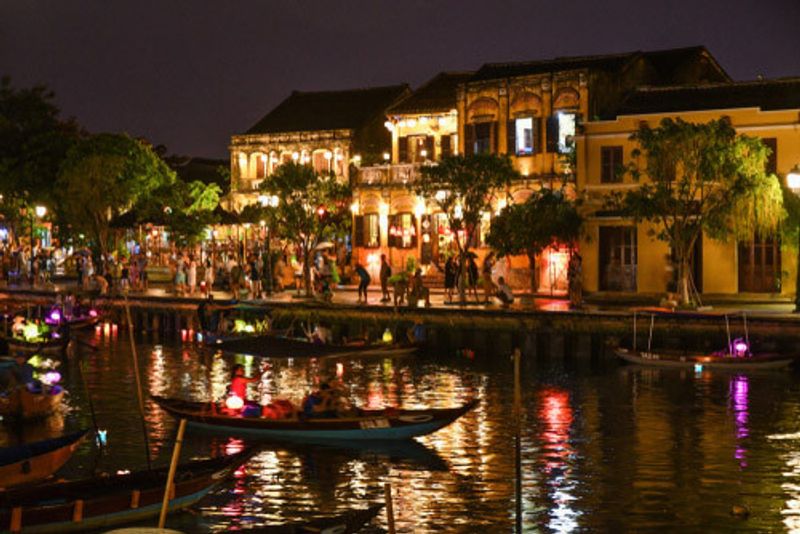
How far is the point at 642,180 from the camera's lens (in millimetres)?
50188

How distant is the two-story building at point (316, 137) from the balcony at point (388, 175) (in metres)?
4.41

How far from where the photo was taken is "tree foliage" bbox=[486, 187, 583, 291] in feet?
167

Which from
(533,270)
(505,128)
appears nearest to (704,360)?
(533,270)

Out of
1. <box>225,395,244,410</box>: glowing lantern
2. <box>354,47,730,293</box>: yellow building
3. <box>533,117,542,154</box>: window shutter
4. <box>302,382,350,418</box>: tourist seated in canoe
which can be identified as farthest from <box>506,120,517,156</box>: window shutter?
<box>225,395,244,410</box>: glowing lantern

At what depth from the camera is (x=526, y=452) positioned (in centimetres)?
2633

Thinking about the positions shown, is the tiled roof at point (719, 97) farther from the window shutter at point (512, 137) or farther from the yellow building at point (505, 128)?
the window shutter at point (512, 137)

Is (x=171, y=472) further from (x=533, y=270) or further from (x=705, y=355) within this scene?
(x=533, y=270)

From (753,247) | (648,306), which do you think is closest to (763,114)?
(753,247)

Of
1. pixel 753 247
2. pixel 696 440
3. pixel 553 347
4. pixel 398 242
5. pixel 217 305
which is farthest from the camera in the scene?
pixel 398 242

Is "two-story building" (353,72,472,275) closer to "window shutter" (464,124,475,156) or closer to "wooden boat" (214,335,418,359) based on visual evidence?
"window shutter" (464,124,475,156)

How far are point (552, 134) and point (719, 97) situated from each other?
9.70 metres

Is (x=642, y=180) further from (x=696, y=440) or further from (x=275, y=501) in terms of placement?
(x=275, y=501)

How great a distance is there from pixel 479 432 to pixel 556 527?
8775 mm

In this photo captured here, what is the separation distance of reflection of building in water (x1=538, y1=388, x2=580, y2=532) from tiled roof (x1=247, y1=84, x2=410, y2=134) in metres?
39.9
